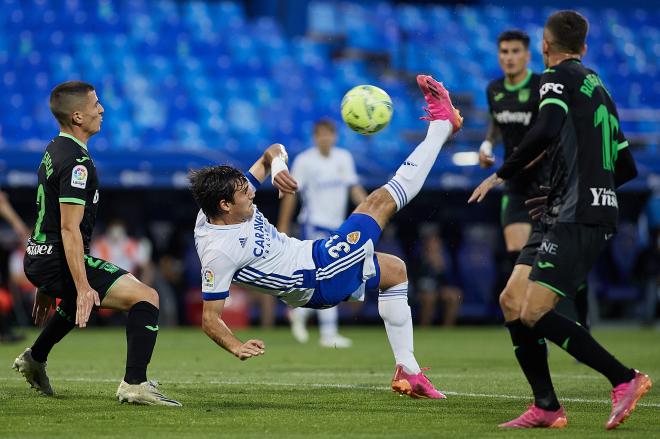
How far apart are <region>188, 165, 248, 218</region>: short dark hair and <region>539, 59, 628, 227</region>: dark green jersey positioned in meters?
2.15

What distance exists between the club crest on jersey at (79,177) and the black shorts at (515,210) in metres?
4.53

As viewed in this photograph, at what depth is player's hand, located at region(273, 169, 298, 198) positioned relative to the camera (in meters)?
7.58

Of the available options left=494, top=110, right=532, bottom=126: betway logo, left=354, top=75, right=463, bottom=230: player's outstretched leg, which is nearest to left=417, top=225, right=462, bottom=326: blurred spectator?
left=494, top=110, right=532, bottom=126: betway logo

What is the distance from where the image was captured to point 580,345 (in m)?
6.25

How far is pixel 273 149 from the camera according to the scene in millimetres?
8195

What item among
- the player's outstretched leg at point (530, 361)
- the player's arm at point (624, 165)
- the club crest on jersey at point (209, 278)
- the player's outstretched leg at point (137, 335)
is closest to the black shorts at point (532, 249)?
the player's outstretched leg at point (530, 361)

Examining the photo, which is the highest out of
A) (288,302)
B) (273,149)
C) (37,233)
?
(273,149)

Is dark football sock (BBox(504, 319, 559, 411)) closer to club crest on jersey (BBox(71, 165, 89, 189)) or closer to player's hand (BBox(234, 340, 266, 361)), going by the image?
player's hand (BBox(234, 340, 266, 361))

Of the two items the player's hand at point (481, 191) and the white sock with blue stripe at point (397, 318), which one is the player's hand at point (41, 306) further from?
the player's hand at point (481, 191)

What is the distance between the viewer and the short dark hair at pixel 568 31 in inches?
258

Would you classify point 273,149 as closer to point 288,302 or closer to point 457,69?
point 288,302

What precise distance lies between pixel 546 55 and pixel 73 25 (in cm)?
1614

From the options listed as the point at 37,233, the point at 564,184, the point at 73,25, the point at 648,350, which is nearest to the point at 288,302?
the point at 37,233

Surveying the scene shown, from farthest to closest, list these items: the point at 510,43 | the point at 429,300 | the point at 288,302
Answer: the point at 429,300 → the point at 510,43 → the point at 288,302
